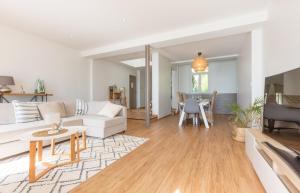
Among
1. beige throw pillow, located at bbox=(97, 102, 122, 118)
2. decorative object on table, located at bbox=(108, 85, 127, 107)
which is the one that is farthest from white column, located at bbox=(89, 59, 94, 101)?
beige throw pillow, located at bbox=(97, 102, 122, 118)

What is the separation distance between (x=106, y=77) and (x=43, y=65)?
265cm

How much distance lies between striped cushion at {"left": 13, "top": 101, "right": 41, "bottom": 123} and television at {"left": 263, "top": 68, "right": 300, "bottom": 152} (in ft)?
12.4

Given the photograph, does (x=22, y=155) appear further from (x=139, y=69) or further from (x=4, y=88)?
(x=139, y=69)

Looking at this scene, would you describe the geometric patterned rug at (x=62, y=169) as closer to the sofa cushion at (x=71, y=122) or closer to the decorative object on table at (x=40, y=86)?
the sofa cushion at (x=71, y=122)

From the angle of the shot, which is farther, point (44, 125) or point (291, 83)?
point (44, 125)

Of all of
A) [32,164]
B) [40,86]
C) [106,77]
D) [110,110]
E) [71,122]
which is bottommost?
[32,164]

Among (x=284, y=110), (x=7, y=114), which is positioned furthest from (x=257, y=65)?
(x=7, y=114)

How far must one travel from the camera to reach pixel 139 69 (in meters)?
9.39

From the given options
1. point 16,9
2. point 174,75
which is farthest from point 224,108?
point 16,9

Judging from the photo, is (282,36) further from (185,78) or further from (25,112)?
(185,78)

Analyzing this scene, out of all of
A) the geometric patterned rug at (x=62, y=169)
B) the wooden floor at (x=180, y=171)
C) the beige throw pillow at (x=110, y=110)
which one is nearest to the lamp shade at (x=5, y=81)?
the geometric patterned rug at (x=62, y=169)

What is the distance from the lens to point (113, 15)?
3.15 m

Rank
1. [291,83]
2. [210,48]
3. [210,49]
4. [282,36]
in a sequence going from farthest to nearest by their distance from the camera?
[210,49] < [210,48] < [282,36] < [291,83]

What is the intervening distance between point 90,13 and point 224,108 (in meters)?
6.49
